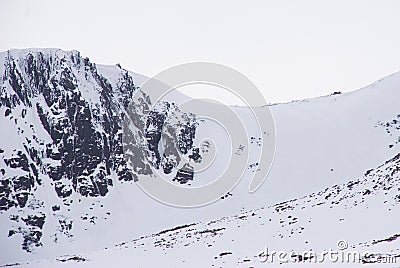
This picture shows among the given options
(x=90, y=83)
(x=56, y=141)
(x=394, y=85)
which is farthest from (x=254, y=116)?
(x=56, y=141)

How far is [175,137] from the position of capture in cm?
8231

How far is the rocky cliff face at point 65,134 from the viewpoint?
64688 millimetres

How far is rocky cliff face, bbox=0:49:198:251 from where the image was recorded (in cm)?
6469

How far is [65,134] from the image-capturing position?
7331 cm

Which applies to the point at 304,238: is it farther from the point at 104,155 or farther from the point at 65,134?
the point at 65,134

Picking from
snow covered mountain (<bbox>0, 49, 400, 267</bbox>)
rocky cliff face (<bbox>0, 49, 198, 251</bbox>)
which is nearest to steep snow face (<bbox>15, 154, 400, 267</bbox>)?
snow covered mountain (<bbox>0, 49, 400, 267</bbox>)

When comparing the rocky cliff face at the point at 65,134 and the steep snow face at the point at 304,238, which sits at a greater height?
the rocky cliff face at the point at 65,134

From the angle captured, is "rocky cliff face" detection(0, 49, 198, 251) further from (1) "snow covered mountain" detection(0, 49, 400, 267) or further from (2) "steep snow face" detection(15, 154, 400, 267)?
(2) "steep snow face" detection(15, 154, 400, 267)

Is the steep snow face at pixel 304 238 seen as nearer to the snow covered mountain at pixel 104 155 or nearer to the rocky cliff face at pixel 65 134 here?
the snow covered mountain at pixel 104 155

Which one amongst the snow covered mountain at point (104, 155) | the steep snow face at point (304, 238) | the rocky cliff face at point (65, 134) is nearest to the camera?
the steep snow face at point (304, 238)

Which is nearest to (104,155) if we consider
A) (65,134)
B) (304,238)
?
(65,134)

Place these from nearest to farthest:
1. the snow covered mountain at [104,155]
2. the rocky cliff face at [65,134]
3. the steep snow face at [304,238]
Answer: the steep snow face at [304,238] → the snow covered mountain at [104,155] → the rocky cliff face at [65,134]

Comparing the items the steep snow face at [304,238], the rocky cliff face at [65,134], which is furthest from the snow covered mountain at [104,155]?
the steep snow face at [304,238]

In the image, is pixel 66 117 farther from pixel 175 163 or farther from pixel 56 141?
pixel 175 163
